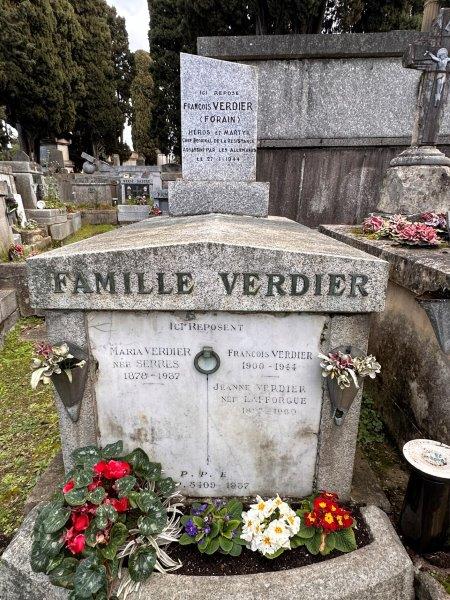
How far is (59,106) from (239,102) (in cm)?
2252

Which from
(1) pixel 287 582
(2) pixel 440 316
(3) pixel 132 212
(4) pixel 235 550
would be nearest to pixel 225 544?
(4) pixel 235 550

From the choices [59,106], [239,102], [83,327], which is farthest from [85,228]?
[59,106]

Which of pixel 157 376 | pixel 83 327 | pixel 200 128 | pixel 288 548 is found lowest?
pixel 288 548

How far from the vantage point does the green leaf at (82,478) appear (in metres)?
1.74

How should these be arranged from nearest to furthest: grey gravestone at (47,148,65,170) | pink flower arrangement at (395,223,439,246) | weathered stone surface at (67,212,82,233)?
pink flower arrangement at (395,223,439,246), weathered stone surface at (67,212,82,233), grey gravestone at (47,148,65,170)

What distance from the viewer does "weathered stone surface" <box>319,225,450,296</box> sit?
220 centimetres

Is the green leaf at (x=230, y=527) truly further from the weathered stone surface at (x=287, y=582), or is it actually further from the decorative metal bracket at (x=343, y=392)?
the decorative metal bracket at (x=343, y=392)

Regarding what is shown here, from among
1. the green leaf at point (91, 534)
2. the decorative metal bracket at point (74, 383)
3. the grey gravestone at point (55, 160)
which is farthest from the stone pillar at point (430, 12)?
the grey gravestone at point (55, 160)

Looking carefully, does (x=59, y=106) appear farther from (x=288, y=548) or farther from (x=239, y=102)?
(x=288, y=548)

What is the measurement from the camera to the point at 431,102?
13.2 ft

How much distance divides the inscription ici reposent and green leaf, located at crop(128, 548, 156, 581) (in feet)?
3.67

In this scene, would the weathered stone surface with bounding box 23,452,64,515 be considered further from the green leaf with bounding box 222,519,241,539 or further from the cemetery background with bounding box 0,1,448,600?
the cemetery background with bounding box 0,1,448,600

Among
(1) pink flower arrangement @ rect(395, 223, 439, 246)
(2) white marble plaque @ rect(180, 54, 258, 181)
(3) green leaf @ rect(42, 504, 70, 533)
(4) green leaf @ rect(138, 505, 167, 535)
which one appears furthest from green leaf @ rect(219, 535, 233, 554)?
(2) white marble plaque @ rect(180, 54, 258, 181)

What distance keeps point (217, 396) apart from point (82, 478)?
722 mm
